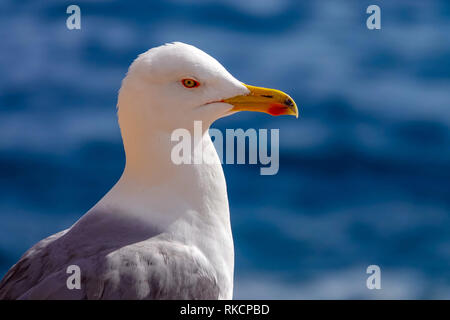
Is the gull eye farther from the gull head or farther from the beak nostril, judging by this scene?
the beak nostril

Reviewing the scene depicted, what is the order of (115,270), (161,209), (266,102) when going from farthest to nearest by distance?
(266,102) < (161,209) < (115,270)

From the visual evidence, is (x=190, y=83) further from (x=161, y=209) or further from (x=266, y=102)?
(x=161, y=209)

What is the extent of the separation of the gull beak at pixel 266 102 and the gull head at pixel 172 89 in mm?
99

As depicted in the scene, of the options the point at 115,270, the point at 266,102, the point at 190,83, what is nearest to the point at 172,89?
the point at 190,83

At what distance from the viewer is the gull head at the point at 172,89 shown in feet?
8.71

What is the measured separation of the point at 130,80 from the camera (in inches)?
106

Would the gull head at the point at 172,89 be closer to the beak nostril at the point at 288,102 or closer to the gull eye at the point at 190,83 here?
the gull eye at the point at 190,83

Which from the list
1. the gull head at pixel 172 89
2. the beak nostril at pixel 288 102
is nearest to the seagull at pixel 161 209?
the gull head at pixel 172 89

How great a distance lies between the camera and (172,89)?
8.75 ft

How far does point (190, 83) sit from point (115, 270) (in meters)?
0.71
